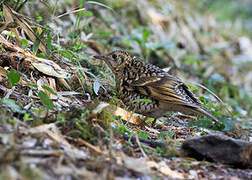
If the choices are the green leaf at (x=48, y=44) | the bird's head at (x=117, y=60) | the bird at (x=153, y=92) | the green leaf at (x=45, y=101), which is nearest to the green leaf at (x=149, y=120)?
the bird at (x=153, y=92)

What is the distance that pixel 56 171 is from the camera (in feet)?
8.90

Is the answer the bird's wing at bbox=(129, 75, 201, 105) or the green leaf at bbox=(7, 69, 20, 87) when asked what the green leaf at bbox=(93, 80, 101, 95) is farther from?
the green leaf at bbox=(7, 69, 20, 87)

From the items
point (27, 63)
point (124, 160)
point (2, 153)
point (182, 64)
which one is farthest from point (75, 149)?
point (182, 64)

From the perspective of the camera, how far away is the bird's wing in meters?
5.05

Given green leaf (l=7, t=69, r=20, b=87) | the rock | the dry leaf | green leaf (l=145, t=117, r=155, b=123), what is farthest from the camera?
green leaf (l=145, t=117, r=155, b=123)

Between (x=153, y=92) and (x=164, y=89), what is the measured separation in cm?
16

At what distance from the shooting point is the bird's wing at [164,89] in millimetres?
5051

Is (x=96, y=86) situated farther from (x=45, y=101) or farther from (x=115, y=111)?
(x=45, y=101)

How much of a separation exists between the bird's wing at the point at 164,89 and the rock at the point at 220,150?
127 centimetres

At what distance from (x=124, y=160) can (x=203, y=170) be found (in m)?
0.86

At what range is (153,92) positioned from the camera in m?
5.18

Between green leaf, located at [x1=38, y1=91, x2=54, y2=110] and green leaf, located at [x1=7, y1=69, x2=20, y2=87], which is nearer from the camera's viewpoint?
green leaf, located at [x1=38, y1=91, x2=54, y2=110]

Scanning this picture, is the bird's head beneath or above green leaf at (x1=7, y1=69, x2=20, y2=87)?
above

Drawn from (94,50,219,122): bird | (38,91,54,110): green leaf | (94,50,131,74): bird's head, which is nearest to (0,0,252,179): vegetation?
(38,91,54,110): green leaf
